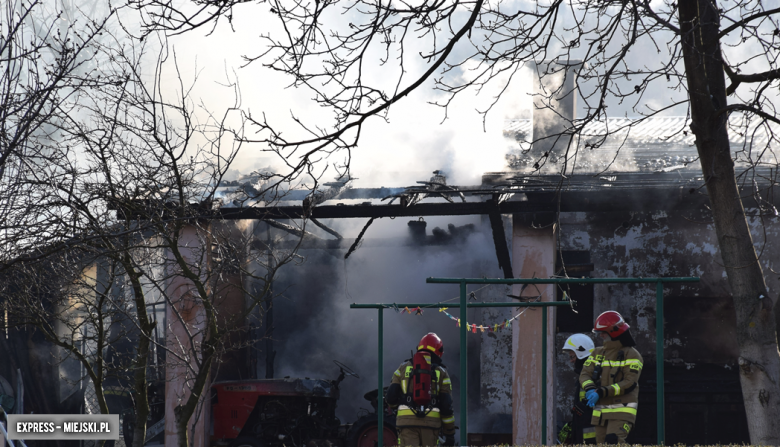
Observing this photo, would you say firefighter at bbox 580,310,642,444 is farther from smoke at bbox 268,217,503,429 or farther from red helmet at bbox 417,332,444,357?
smoke at bbox 268,217,503,429

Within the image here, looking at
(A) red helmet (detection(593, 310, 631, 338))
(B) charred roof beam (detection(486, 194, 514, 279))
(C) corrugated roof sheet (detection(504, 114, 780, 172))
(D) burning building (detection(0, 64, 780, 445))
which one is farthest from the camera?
(C) corrugated roof sheet (detection(504, 114, 780, 172))

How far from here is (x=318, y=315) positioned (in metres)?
17.1

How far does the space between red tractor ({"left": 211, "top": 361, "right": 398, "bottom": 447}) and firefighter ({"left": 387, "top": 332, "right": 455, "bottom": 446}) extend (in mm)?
3579

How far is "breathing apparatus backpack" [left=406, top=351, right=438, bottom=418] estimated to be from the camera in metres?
7.43

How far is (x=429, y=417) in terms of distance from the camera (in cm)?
745

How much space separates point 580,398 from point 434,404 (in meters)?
1.60

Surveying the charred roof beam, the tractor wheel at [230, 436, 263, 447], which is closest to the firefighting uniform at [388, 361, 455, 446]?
the charred roof beam

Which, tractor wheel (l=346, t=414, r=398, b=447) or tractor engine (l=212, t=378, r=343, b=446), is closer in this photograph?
tractor wheel (l=346, t=414, r=398, b=447)

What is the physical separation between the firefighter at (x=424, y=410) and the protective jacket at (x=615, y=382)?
152 centimetres

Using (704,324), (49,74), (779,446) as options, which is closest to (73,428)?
(49,74)

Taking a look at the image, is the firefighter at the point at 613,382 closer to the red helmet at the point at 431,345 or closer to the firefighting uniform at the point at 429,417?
the firefighting uniform at the point at 429,417

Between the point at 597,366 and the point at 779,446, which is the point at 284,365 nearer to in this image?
the point at 597,366

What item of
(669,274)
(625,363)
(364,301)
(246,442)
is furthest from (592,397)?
(364,301)

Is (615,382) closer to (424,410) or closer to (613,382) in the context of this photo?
(613,382)
